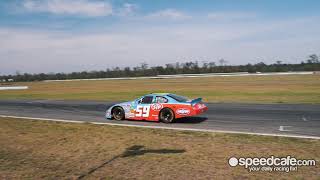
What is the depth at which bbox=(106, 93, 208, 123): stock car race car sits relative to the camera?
14.7 m

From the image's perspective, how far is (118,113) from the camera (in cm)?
1666

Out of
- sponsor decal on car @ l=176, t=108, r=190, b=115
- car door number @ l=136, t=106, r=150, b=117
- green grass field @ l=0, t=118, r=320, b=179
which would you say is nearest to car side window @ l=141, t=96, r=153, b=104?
car door number @ l=136, t=106, r=150, b=117

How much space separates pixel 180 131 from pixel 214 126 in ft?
5.72

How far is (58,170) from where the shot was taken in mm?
7613

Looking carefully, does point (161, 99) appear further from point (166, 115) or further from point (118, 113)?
point (118, 113)

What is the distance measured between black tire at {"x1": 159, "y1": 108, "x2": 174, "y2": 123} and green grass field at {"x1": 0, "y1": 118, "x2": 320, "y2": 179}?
220cm

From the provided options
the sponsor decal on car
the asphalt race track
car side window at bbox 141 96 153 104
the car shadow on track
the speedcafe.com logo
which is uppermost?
car side window at bbox 141 96 153 104

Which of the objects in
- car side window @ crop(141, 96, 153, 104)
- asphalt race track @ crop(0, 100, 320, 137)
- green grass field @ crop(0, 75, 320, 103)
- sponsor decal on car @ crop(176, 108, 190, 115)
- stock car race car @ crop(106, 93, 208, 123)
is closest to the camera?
asphalt race track @ crop(0, 100, 320, 137)

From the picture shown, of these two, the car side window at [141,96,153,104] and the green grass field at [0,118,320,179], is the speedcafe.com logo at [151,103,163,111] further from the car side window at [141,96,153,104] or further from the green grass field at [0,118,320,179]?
the green grass field at [0,118,320,179]

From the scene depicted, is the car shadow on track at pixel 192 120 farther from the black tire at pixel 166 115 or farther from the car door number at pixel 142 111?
the car door number at pixel 142 111

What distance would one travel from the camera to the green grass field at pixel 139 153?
23.4ft

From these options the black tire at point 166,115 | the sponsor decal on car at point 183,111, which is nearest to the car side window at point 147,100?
the black tire at point 166,115

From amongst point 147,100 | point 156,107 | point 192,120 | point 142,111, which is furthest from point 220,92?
point 156,107

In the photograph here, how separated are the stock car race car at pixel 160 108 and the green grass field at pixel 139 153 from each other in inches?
86.4
